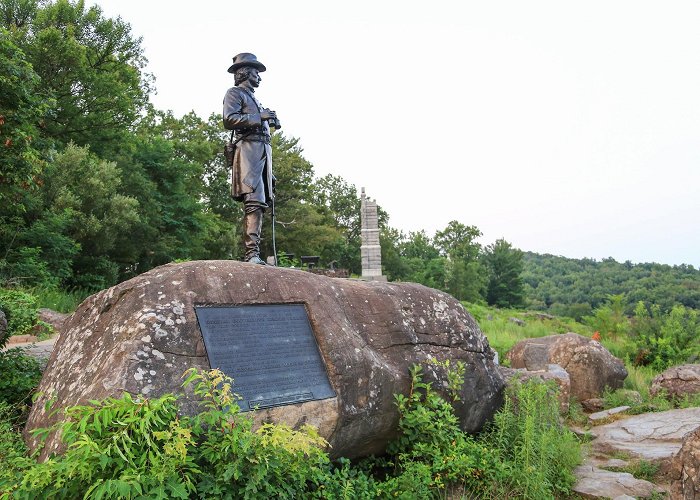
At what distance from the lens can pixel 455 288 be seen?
4622cm

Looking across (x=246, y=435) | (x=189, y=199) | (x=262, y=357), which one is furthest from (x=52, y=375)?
(x=189, y=199)

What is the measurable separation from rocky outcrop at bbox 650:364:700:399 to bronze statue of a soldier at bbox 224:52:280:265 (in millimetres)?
7273

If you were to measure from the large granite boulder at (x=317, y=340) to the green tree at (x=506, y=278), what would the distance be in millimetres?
47345

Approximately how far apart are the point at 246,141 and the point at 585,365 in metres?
6.97

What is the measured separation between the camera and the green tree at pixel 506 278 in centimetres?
5238

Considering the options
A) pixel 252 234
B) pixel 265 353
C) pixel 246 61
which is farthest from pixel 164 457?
pixel 246 61

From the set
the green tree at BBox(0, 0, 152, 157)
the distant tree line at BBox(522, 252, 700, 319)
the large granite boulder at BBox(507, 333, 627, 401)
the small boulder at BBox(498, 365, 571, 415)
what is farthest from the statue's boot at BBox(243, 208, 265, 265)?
the distant tree line at BBox(522, 252, 700, 319)

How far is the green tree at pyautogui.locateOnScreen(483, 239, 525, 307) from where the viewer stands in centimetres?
5238

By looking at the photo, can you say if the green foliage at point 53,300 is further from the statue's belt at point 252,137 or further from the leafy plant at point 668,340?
the leafy plant at point 668,340

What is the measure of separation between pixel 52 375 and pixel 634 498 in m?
4.80

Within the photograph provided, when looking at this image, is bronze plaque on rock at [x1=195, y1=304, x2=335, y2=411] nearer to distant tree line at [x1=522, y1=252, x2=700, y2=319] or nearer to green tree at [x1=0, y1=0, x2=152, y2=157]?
green tree at [x1=0, y1=0, x2=152, y2=157]

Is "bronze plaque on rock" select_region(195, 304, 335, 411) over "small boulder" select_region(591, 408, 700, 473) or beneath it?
over

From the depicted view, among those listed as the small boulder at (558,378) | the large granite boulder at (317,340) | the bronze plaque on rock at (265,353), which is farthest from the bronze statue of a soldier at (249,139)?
the small boulder at (558,378)

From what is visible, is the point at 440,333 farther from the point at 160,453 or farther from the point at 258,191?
the point at 160,453
